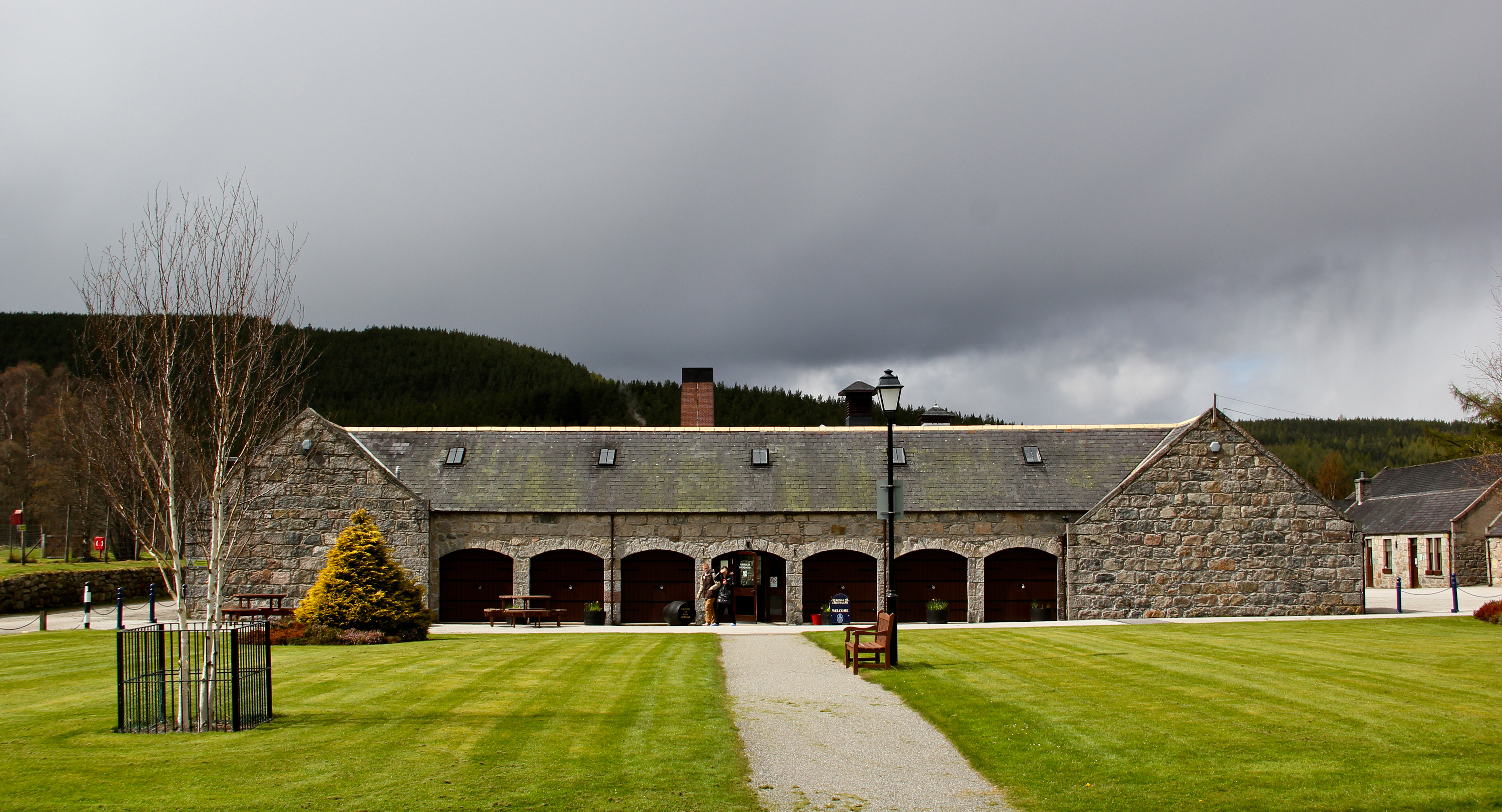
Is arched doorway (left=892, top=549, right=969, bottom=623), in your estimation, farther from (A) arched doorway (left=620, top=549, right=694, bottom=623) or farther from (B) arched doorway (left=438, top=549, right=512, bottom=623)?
(B) arched doorway (left=438, top=549, right=512, bottom=623)

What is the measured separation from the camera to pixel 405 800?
786 cm

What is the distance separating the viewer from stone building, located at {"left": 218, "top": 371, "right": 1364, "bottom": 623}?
27.8 m

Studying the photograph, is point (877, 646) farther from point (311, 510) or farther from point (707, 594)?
point (311, 510)

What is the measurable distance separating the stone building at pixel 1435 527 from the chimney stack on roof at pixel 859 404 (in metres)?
21.9

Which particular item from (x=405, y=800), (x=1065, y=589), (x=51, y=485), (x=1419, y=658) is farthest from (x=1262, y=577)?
(x=51, y=485)

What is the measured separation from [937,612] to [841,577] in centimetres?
300

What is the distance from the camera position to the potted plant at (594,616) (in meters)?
28.0

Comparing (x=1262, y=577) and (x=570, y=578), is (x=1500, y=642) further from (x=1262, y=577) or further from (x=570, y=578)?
(x=570, y=578)

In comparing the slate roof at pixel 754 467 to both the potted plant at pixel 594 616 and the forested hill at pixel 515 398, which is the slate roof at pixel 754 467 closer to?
the potted plant at pixel 594 616

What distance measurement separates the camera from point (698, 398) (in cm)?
3728

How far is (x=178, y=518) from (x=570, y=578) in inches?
687

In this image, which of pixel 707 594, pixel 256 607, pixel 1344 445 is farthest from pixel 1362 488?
pixel 1344 445

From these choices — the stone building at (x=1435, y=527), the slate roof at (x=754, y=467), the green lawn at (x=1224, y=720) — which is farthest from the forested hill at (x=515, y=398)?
the green lawn at (x=1224, y=720)

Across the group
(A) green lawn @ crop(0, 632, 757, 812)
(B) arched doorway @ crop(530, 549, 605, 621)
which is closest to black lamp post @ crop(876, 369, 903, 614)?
(A) green lawn @ crop(0, 632, 757, 812)
